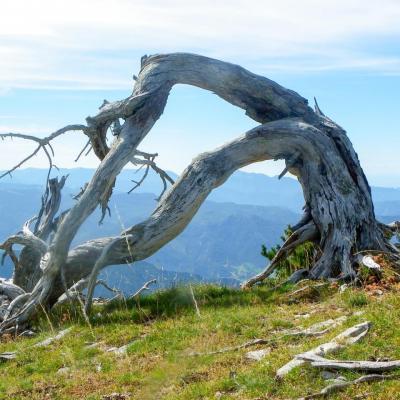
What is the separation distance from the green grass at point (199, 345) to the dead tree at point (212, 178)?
128 centimetres

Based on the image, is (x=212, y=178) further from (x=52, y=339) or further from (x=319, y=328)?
(x=319, y=328)

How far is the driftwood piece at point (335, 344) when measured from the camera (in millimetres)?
7832

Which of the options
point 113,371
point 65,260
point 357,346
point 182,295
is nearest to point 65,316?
point 65,260

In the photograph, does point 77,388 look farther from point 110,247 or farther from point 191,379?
point 110,247

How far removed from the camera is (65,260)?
15.3 metres

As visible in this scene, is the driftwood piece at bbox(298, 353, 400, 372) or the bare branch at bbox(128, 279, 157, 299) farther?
the bare branch at bbox(128, 279, 157, 299)

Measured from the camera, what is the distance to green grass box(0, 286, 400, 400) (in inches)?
311

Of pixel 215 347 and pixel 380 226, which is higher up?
pixel 380 226

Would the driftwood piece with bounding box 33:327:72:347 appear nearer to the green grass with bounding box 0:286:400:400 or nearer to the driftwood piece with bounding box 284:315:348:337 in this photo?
the green grass with bounding box 0:286:400:400

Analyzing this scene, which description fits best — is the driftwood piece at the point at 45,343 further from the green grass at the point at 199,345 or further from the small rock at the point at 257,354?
the small rock at the point at 257,354

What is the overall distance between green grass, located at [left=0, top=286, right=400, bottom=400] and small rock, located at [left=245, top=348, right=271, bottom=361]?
12 cm

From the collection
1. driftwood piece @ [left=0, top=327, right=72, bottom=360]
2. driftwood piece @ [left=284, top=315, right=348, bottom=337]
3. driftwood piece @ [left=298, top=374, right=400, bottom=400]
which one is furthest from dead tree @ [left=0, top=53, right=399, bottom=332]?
driftwood piece @ [left=298, top=374, right=400, bottom=400]

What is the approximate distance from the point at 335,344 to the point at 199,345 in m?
2.52

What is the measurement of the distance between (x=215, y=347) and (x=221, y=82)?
8.94 metres
